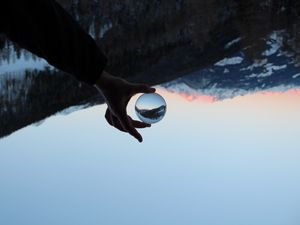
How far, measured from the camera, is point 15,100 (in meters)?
1.83

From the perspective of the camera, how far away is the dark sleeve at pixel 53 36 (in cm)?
40

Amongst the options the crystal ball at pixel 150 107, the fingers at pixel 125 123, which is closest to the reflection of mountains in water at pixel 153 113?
the crystal ball at pixel 150 107

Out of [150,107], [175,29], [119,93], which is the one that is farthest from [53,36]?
[175,29]

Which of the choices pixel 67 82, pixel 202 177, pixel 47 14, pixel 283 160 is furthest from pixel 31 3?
pixel 283 160

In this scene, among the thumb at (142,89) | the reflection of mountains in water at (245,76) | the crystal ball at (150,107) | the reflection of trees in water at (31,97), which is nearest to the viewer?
the thumb at (142,89)

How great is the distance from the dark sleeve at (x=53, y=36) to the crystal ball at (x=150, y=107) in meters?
0.29

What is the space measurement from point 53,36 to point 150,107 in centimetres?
36

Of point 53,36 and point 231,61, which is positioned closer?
point 53,36

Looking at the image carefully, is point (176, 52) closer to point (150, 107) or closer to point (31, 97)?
point (31, 97)

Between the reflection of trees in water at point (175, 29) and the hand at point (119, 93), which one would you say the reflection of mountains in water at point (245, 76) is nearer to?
the reflection of trees in water at point (175, 29)

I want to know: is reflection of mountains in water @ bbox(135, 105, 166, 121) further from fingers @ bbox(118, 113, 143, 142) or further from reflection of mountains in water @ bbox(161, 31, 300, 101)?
reflection of mountains in water @ bbox(161, 31, 300, 101)

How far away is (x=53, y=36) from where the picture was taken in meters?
0.42

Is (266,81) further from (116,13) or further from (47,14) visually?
(47,14)

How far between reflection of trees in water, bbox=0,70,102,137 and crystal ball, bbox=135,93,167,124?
104cm
